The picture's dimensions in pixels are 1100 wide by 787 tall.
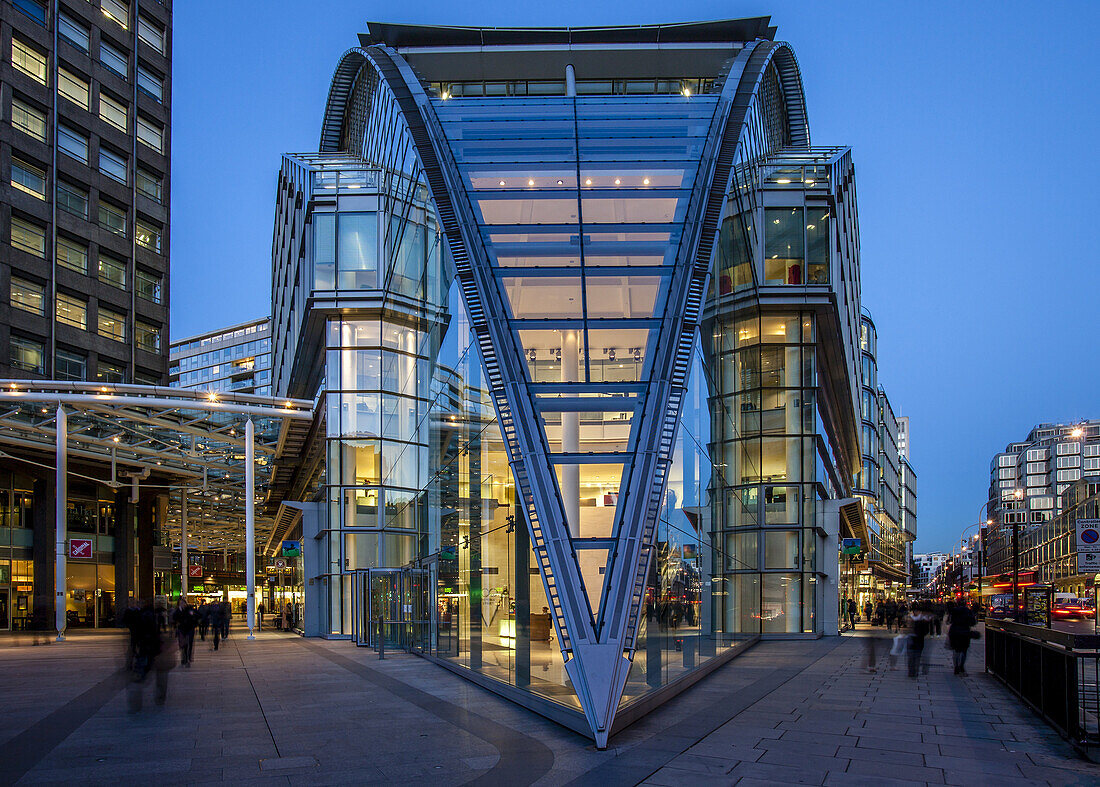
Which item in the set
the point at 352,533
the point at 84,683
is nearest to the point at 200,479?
the point at 352,533

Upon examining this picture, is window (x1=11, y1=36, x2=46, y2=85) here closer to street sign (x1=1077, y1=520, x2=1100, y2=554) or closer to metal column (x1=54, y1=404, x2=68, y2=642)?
metal column (x1=54, y1=404, x2=68, y2=642)

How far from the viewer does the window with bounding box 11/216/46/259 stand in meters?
49.7

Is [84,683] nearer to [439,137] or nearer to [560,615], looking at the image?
[560,615]

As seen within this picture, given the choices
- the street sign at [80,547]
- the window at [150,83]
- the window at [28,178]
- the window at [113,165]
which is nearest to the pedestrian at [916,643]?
the street sign at [80,547]

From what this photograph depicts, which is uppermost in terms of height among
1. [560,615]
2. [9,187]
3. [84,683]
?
[9,187]

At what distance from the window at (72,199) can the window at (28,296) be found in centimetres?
489

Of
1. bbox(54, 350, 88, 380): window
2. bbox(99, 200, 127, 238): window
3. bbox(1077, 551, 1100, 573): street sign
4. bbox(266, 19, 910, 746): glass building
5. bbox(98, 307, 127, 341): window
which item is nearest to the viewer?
bbox(266, 19, 910, 746): glass building

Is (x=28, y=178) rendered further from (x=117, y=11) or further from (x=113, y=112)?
(x=117, y=11)

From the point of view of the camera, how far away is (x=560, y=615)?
47.9 ft

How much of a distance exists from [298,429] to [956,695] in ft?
104

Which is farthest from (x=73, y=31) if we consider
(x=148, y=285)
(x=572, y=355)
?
(x=572, y=355)

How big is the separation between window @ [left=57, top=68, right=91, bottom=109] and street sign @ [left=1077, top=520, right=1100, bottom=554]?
53.2 meters

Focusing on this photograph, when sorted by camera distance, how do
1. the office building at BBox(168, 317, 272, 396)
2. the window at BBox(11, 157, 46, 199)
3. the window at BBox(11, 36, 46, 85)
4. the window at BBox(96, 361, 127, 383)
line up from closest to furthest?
the window at BBox(11, 157, 46, 199) → the window at BBox(11, 36, 46, 85) → the window at BBox(96, 361, 127, 383) → the office building at BBox(168, 317, 272, 396)

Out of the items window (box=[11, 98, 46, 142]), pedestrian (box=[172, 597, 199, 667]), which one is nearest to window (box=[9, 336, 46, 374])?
window (box=[11, 98, 46, 142])
